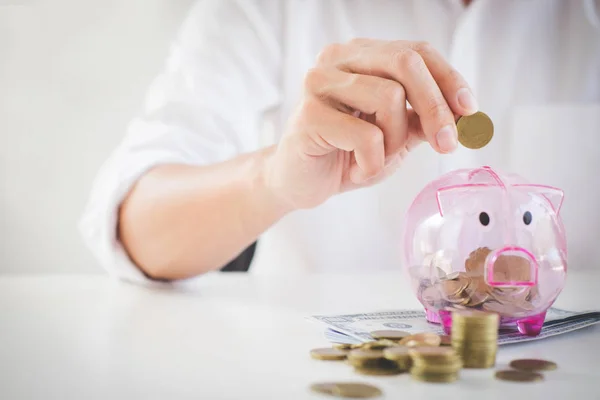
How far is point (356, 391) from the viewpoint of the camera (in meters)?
0.55

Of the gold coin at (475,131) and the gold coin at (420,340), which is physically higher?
the gold coin at (475,131)

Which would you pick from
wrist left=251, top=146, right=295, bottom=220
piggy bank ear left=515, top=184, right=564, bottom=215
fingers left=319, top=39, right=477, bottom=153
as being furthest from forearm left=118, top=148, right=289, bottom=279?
piggy bank ear left=515, top=184, right=564, bottom=215

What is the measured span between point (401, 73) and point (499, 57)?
1.00 metres

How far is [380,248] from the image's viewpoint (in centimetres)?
170

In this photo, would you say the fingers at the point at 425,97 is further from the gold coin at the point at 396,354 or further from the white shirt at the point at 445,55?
the white shirt at the point at 445,55

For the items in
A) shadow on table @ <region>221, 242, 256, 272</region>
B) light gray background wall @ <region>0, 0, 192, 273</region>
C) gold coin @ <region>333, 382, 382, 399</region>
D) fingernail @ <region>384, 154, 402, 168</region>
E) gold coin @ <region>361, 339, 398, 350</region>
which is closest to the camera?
gold coin @ <region>333, 382, 382, 399</region>

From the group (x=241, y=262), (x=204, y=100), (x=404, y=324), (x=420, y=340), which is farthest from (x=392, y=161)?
(x=241, y=262)

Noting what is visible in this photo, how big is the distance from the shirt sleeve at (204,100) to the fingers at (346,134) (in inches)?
26.2

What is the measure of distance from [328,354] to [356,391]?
0.13 metres

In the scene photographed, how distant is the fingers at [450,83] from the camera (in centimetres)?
79

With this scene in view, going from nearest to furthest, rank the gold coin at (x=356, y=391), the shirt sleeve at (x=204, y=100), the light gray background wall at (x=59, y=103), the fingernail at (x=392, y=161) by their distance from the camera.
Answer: the gold coin at (x=356, y=391), the fingernail at (x=392, y=161), the shirt sleeve at (x=204, y=100), the light gray background wall at (x=59, y=103)

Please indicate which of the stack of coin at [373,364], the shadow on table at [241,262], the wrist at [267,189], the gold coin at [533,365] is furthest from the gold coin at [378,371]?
the shadow on table at [241,262]

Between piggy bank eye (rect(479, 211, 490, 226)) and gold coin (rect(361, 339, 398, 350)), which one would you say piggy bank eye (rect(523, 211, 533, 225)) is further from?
gold coin (rect(361, 339, 398, 350))

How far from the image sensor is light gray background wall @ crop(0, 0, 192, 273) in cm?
258
